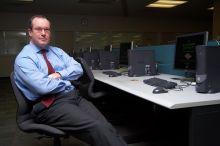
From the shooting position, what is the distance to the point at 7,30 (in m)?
9.96

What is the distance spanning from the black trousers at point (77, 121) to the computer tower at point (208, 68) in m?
0.67

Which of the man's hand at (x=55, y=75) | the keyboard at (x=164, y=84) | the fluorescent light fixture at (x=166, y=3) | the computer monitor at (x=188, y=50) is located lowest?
the keyboard at (x=164, y=84)

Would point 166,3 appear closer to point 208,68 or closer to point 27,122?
point 208,68

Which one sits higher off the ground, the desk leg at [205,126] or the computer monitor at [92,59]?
the computer monitor at [92,59]

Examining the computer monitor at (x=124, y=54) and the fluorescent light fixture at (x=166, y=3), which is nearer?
the computer monitor at (x=124, y=54)

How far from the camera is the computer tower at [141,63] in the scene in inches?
121

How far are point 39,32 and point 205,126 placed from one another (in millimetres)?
1331

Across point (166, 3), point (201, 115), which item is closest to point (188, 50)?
point (201, 115)

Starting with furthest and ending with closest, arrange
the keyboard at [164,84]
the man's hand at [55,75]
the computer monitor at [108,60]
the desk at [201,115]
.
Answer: the computer monitor at [108,60]
the keyboard at [164,84]
the man's hand at [55,75]
the desk at [201,115]

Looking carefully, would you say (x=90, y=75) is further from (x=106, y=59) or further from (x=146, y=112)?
(x=106, y=59)

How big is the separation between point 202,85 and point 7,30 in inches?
377

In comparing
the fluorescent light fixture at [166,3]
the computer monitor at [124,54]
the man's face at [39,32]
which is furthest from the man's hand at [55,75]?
the fluorescent light fixture at [166,3]

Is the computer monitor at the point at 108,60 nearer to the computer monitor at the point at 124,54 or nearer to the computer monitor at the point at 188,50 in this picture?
the computer monitor at the point at 124,54

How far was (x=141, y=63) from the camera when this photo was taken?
10.2 feet
